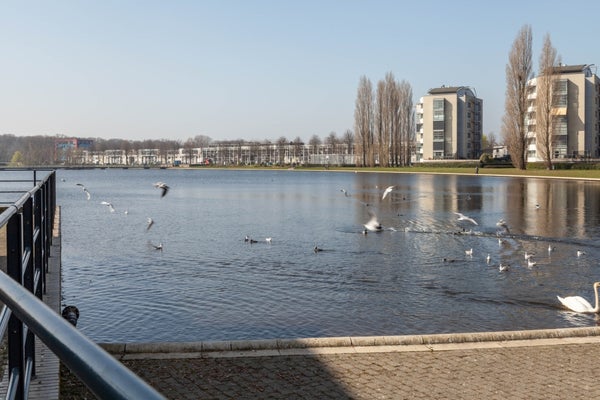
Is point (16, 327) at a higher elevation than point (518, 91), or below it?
below

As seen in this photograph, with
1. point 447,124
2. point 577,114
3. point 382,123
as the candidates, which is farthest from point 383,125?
point 577,114

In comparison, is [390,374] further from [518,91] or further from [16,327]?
[518,91]

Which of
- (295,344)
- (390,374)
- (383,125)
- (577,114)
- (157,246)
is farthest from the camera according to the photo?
(383,125)

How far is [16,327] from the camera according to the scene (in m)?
3.63

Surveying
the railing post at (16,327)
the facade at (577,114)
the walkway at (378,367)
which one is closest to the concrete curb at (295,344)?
the walkway at (378,367)

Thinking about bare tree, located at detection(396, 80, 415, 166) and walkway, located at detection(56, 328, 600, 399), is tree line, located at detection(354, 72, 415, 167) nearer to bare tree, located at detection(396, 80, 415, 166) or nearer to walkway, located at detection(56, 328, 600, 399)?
bare tree, located at detection(396, 80, 415, 166)

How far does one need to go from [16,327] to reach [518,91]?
82.5 meters

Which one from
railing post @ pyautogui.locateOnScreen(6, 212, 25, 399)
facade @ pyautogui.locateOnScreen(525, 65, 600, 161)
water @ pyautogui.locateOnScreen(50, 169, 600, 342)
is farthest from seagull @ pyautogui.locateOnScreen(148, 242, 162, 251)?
facade @ pyautogui.locateOnScreen(525, 65, 600, 161)

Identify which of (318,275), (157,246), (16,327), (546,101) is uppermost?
(546,101)

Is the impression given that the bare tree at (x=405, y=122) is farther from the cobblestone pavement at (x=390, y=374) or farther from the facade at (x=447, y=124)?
the cobblestone pavement at (x=390, y=374)

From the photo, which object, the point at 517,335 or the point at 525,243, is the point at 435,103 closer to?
the point at 525,243

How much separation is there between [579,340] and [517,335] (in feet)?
2.68

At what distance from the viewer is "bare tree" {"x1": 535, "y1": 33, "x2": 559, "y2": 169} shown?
77312 millimetres

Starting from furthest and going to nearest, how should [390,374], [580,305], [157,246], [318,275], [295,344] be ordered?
[157,246] → [318,275] → [580,305] → [295,344] → [390,374]
